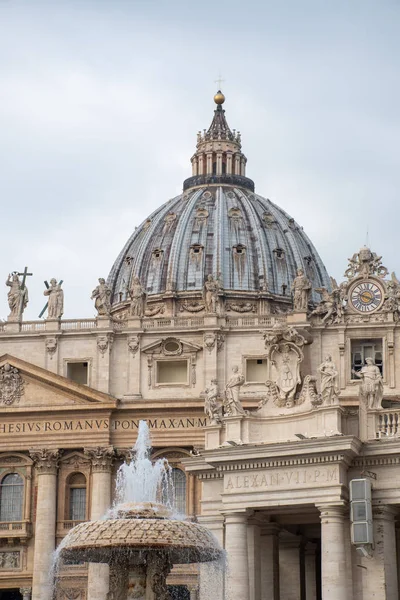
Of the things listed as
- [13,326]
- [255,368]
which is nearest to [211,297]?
[255,368]

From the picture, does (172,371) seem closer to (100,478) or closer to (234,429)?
(100,478)

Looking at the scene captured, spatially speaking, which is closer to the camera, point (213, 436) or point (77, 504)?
point (213, 436)

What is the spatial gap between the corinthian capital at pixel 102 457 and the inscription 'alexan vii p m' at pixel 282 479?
42.3 metres

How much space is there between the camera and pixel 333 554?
127ft

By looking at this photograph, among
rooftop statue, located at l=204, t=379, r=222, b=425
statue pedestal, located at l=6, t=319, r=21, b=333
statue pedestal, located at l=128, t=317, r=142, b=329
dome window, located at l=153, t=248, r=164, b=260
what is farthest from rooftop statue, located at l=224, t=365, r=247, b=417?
dome window, located at l=153, t=248, r=164, b=260

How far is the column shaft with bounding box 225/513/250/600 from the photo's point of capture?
4009 cm

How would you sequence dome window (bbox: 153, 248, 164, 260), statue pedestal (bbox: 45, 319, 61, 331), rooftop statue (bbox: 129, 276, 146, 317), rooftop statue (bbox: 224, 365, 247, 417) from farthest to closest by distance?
dome window (bbox: 153, 248, 164, 260) < rooftop statue (bbox: 129, 276, 146, 317) < statue pedestal (bbox: 45, 319, 61, 331) < rooftop statue (bbox: 224, 365, 247, 417)

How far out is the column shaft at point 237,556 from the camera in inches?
1578

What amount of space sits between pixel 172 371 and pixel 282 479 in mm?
44596

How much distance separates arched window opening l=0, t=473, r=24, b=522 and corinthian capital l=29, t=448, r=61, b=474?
7.04ft

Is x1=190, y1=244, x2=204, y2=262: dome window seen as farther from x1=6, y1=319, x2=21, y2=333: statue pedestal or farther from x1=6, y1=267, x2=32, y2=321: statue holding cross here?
x1=6, y1=319, x2=21, y2=333: statue pedestal

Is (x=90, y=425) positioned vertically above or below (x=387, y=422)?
A: above

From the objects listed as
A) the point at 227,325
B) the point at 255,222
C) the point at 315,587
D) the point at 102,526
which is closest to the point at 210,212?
the point at 255,222

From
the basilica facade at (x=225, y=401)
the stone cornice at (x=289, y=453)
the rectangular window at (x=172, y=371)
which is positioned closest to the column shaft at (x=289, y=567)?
the basilica facade at (x=225, y=401)
